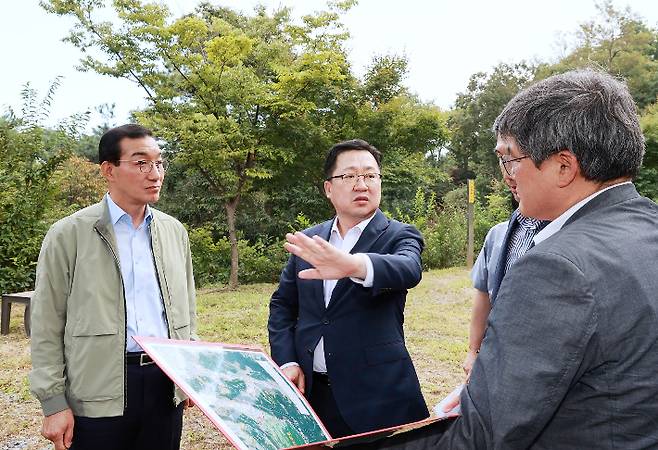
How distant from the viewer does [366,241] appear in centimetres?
212

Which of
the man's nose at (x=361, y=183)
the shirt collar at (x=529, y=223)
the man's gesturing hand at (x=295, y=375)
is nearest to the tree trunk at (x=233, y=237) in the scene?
the man's nose at (x=361, y=183)

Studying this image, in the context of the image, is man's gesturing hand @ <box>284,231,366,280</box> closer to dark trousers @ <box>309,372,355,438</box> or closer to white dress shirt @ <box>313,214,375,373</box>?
white dress shirt @ <box>313,214,375,373</box>

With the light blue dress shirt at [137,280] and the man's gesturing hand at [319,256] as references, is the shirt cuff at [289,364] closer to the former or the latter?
the light blue dress shirt at [137,280]

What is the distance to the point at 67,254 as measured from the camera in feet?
6.95

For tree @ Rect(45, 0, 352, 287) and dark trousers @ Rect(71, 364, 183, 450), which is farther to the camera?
tree @ Rect(45, 0, 352, 287)

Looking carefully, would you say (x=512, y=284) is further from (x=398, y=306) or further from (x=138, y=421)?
(x=138, y=421)

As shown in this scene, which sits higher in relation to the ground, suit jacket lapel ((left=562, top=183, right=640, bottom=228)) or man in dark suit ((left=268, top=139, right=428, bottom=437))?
suit jacket lapel ((left=562, top=183, right=640, bottom=228))

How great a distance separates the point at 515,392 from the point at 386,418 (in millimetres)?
1105

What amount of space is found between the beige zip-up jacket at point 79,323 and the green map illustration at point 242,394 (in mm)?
817

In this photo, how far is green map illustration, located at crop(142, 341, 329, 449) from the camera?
3.98 feet

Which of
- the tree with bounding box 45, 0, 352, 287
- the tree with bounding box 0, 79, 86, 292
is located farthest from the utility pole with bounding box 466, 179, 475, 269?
the tree with bounding box 0, 79, 86, 292

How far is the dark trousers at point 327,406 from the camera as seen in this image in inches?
80.6

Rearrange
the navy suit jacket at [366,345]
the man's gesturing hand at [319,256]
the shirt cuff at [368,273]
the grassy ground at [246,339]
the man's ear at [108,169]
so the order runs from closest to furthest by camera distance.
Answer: the man's gesturing hand at [319,256] < the shirt cuff at [368,273] < the navy suit jacket at [366,345] < the man's ear at [108,169] < the grassy ground at [246,339]

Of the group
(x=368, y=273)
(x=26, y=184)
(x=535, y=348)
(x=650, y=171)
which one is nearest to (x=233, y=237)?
(x=26, y=184)
